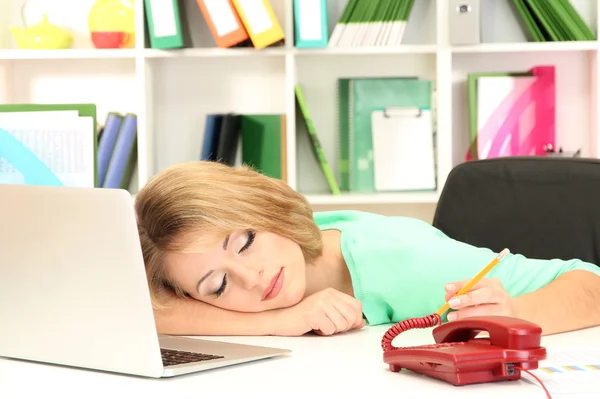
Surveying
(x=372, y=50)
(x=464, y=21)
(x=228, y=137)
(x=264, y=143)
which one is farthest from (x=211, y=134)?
(x=464, y=21)

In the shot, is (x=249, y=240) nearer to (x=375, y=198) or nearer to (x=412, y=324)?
(x=412, y=324)

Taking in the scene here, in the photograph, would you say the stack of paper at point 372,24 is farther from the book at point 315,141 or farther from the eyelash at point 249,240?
the eyelash at point 249,240

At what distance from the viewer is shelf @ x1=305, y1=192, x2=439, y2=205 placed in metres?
3.08

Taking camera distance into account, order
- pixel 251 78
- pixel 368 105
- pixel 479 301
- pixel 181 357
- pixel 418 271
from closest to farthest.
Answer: pixel 181 357
pixel 479 301
pixel 418 271
pixel 368 105
pixel 251 78

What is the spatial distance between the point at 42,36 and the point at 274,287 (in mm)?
2109

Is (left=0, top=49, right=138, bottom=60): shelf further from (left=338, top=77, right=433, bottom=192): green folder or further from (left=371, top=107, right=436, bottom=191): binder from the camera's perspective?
(left=371, top=107, right=436, bottom=191): binder

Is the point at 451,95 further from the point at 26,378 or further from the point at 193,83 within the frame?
the point at 26,378

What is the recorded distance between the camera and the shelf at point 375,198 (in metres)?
3.08

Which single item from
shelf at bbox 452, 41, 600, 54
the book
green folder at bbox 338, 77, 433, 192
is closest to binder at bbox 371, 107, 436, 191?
green folder at bbox 338, 77, 433, 192

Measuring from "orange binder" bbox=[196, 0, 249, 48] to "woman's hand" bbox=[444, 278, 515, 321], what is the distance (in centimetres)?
190

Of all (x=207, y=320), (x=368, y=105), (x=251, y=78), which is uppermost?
(x=251, y=78)

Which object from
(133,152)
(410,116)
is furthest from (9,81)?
(410,116)

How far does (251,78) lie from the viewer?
10.9 ft

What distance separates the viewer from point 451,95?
3227 mm
